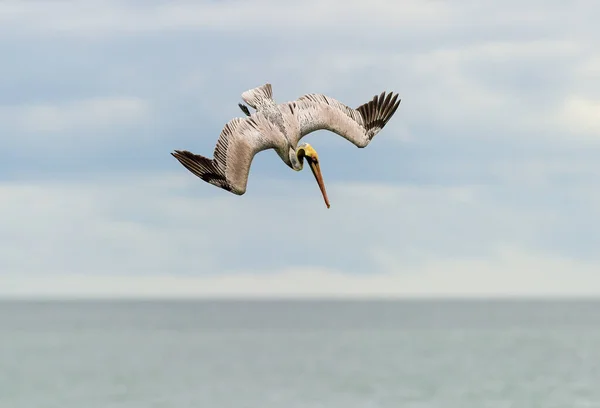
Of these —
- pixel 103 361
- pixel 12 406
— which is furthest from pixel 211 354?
pixel 12 406

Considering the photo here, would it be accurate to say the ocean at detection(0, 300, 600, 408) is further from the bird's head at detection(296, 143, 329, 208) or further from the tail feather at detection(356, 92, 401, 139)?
the bird's head at detection(296, 143, 329, 208)

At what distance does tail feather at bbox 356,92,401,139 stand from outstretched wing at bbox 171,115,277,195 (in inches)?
140

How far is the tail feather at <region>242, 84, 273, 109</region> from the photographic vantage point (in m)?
21.3

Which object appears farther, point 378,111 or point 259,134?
point 378,111

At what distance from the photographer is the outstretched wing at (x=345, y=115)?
21656 millimetres

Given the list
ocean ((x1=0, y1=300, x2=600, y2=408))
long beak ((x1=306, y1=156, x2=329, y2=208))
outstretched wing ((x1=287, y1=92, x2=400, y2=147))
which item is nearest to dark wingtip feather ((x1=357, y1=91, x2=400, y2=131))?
outstretched wing ((x1=287, y1=92, x2=400, y2=147))

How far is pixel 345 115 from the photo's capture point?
23.0 m

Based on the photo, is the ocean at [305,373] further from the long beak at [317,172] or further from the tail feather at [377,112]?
the long beak at [317,172]

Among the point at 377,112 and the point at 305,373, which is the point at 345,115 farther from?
the point at 305,373

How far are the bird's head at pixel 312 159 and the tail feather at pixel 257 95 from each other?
1.34 meters

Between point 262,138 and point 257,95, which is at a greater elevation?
point 257,95

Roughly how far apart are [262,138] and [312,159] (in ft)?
3.02

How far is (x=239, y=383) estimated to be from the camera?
243ft

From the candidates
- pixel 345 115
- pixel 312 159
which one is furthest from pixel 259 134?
pixel 345 115
